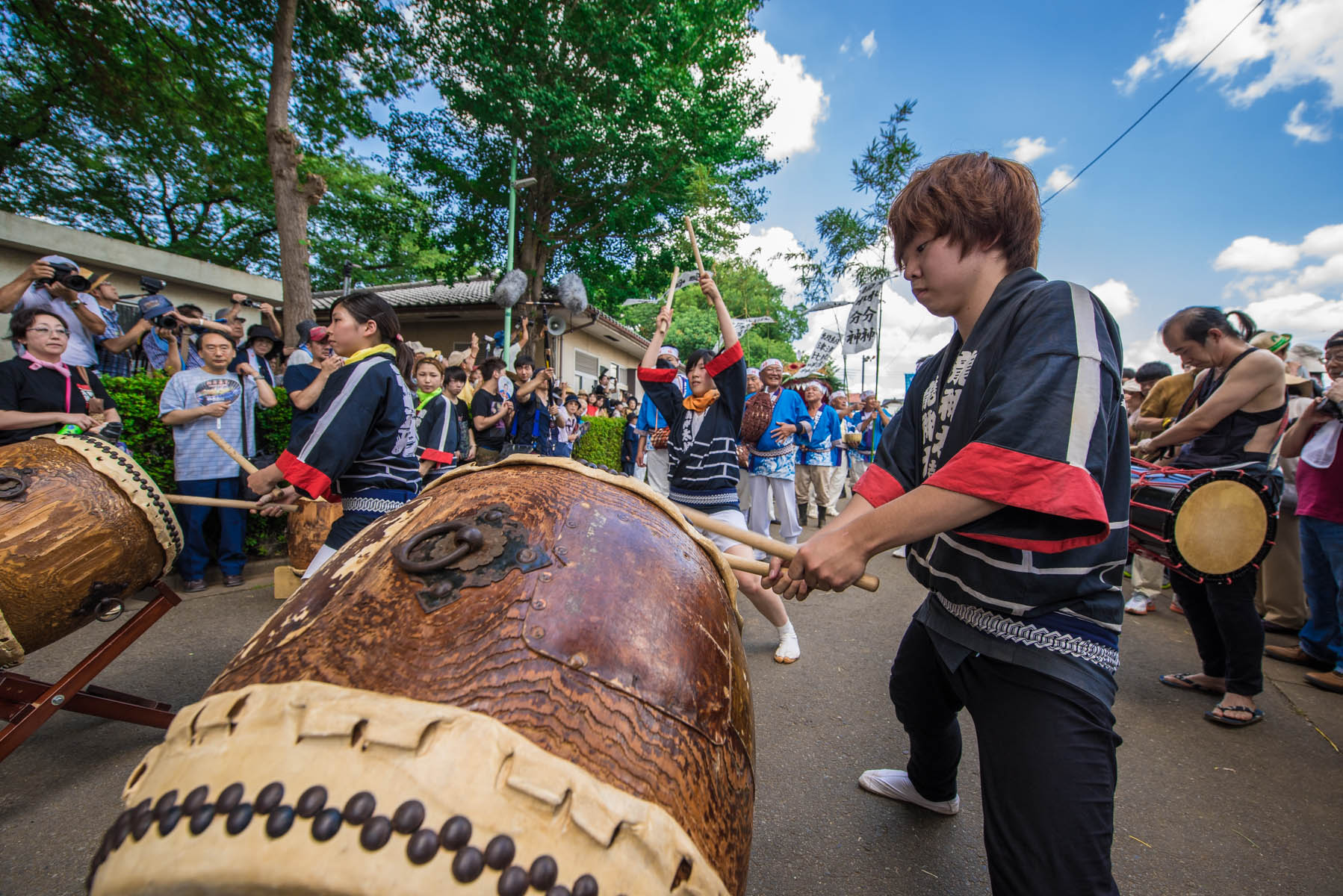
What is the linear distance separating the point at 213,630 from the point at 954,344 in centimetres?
429

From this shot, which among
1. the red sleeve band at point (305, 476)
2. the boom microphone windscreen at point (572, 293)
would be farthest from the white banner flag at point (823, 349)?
the red sleeve band at point (305, 476)

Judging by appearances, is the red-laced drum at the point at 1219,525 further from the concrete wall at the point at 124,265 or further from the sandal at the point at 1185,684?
the concrete wall at the point at 124,265

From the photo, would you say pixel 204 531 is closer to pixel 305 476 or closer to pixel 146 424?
pixel 146 424

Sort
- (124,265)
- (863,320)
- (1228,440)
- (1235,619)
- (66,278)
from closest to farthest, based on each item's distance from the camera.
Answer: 1. (1235,619)
2. (1228,440)
3. (66,278)
4. (863,320)
5. (124,265)

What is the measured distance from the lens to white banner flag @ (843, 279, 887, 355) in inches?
386

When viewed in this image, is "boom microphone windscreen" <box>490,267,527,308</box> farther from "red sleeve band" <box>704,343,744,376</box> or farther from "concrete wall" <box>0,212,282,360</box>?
"red sleeve band" <box>704,343,744,376</box>

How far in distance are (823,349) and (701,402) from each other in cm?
819

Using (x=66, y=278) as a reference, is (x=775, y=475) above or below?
below

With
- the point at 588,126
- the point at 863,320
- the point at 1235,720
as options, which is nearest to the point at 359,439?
the point at 1235,720

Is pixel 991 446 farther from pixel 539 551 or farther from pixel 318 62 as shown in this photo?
pixel 318 62

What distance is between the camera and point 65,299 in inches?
179

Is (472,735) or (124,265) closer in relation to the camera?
(472,735)

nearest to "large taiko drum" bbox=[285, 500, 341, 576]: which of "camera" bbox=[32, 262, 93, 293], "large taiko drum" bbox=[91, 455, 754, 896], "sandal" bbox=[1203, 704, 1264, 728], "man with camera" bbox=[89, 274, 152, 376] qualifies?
"camera" bbox=[32, 262, 93, 293]

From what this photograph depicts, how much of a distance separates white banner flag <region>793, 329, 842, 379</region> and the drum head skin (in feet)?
26.8
